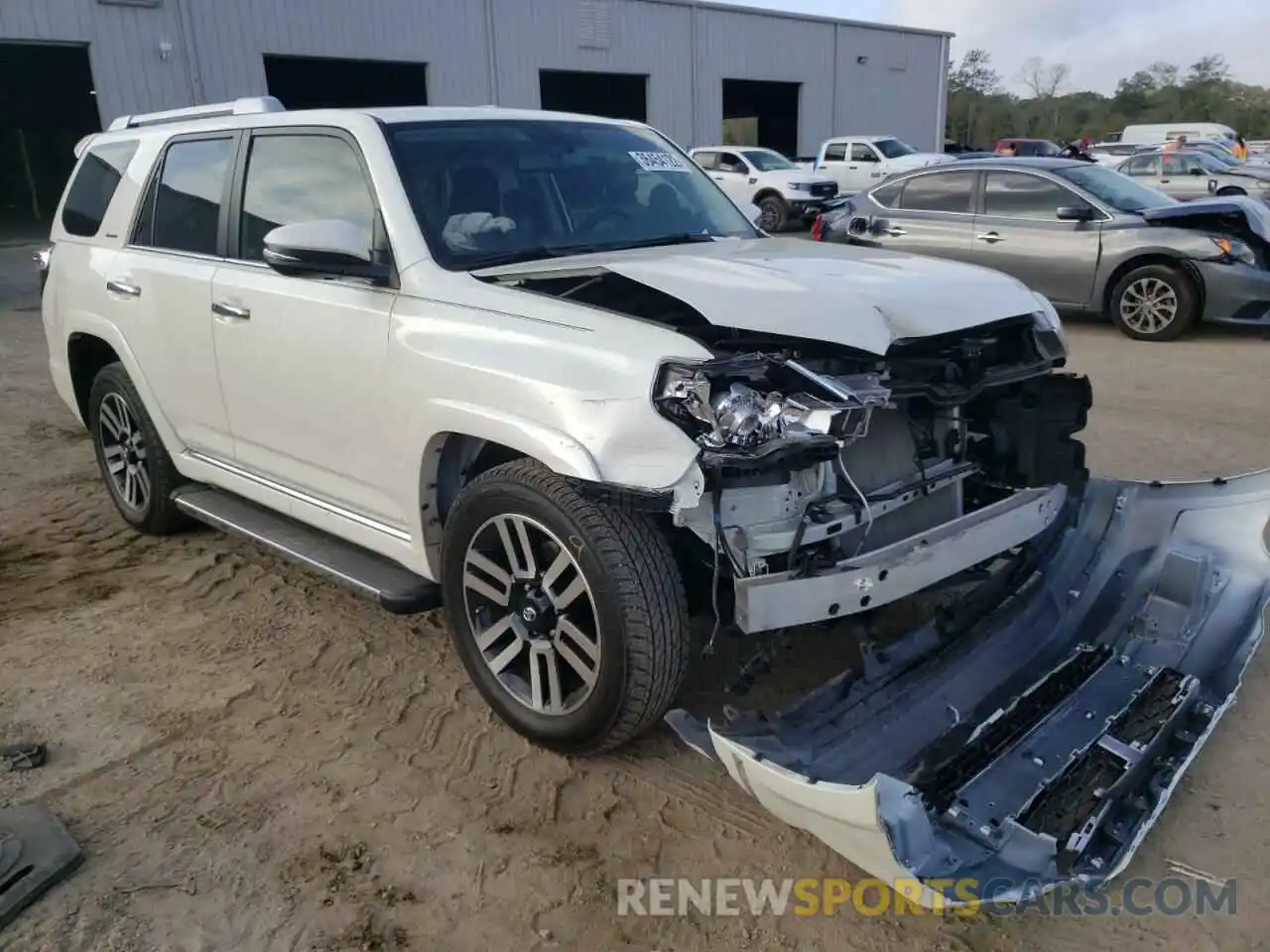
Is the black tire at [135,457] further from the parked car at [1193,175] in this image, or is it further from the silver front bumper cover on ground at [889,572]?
the parked car at [1193,175]

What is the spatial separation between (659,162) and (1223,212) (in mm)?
7279

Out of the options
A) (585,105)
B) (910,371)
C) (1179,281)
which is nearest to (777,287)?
(910,371)

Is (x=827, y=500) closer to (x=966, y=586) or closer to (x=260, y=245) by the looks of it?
(x=966, y=586)

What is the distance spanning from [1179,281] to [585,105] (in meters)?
27.2

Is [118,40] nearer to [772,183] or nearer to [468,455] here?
[772,183]

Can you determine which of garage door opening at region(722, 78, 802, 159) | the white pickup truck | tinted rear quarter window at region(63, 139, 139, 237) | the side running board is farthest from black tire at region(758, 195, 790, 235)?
the side running board

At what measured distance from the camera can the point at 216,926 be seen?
267cm

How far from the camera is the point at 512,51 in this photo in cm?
2416

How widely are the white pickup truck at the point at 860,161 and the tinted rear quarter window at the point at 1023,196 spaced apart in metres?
12.6

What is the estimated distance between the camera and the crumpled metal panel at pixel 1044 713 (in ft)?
8.00

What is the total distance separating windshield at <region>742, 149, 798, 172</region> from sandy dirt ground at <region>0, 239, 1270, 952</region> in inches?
752

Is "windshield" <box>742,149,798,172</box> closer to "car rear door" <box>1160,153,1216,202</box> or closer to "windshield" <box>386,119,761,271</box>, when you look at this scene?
"car rear door" <box>1160,153,1216,202</box>

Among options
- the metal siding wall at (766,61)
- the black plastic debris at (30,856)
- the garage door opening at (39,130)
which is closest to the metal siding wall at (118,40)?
the garage door opening at (39,130)

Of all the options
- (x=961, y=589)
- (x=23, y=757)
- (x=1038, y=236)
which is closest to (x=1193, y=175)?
(x=1038, y=236)
